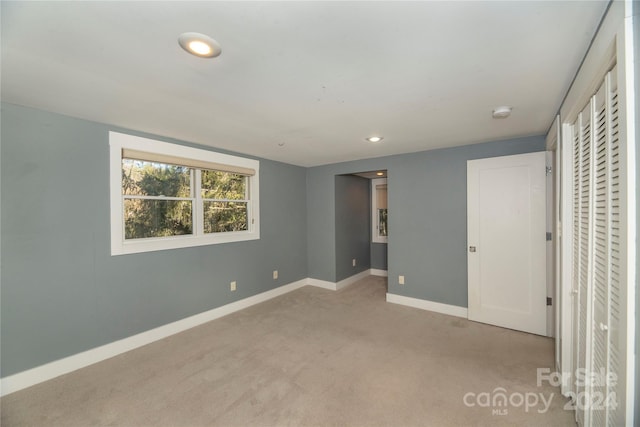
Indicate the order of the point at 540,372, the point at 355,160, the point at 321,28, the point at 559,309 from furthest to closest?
the point at 355,160, the point at 540,372, the point at 559,309, the point at 321,28

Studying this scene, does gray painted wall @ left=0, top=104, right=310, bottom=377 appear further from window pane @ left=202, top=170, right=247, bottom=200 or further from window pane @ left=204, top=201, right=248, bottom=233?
window pane @ left=202, top=170, right=247, bottom=200

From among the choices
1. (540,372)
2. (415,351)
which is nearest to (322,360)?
(415,351)

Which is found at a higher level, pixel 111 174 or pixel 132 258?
pixel 111 174

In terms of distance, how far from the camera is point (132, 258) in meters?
2.63

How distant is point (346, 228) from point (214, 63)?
3.76 meters

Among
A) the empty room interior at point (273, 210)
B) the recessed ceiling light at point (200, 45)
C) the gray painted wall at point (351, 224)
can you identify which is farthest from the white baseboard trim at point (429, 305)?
the recessed ceiling light at point (200, 45)

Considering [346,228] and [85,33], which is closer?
[85,33]

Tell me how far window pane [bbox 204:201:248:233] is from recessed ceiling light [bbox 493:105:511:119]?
3247 mm

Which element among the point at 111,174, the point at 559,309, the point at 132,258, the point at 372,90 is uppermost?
the point at 372,90

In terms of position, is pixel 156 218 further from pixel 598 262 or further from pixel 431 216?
pixel 598 262

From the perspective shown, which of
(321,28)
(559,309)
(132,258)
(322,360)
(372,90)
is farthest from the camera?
(132,258)

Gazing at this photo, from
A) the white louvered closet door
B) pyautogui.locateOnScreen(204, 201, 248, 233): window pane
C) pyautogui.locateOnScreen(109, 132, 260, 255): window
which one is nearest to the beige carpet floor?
the white louvered closet door

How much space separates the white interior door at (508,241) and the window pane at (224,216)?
10.3 feet

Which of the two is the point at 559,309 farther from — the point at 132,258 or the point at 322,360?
the point at 132,258
